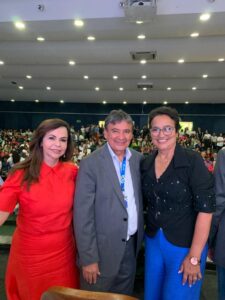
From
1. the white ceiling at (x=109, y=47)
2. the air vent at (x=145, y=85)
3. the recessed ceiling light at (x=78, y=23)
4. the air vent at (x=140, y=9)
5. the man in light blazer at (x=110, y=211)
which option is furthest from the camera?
the air vent at (x=145, y=85)

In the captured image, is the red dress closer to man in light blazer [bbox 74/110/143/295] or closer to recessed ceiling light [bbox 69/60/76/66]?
man in light blazer [bbox 74/110/143/295]

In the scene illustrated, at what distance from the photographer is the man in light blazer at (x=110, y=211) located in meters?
1.56

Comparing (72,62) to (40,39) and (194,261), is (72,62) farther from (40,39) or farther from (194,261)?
(194,261)

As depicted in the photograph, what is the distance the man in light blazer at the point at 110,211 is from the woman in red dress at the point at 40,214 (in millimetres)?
96

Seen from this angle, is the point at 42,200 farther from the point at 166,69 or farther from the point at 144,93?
the point at 144,93

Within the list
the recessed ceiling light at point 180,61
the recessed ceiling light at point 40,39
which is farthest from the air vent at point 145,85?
the recessed ceiling light at point 40,39

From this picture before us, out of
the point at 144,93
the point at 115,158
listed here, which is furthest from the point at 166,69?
the point at 115,158

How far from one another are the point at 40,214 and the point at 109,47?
715 cm

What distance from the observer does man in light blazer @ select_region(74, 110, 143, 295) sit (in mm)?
1562

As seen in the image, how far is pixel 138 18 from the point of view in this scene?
16.7ft

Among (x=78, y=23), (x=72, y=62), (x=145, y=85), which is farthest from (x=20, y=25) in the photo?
(x=145, y=85)

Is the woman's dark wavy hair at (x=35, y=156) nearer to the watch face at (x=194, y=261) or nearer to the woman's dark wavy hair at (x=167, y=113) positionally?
the woman's dark wavy hair at (x=167, y=113)

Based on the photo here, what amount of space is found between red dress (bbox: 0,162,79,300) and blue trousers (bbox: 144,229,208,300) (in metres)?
0.52

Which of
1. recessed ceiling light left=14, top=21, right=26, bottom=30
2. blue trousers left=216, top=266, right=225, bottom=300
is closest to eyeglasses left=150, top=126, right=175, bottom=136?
blue trousers left=216, top=266, right=225, bottom=300
